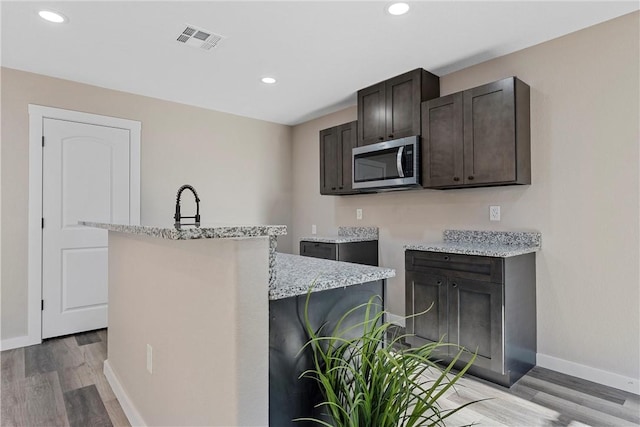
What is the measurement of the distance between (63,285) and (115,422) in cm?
197

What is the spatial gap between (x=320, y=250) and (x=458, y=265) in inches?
60.6

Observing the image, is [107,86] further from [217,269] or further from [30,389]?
[217,269]

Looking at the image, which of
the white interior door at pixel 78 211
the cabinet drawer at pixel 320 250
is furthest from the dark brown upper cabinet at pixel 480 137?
the white interior door at pixel 78 211

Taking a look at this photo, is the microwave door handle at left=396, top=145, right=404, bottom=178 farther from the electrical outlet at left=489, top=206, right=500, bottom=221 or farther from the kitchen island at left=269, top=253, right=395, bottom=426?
the kitchen island at left=269, top=253, right=395, bottom=426

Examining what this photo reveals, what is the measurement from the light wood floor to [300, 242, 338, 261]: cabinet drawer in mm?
1598

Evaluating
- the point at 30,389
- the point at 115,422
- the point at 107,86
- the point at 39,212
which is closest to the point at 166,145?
the point at 107,86

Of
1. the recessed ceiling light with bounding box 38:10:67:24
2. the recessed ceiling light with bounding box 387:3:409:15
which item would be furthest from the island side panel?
the recessed ceiling light with bounding box 387:3:409:15

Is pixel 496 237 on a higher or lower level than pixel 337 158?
lower

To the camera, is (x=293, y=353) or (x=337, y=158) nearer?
(x=293, y=353)

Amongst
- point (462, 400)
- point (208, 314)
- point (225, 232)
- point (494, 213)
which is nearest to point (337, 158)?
point (494, 213)

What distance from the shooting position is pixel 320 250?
371cm

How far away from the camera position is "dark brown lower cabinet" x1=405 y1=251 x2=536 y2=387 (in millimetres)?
2299

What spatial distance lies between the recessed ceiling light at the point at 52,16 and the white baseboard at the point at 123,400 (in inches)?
90.2

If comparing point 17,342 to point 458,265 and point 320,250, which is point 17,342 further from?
point 458,265
